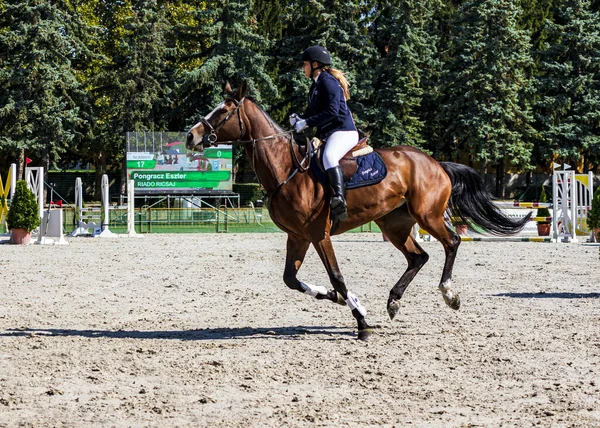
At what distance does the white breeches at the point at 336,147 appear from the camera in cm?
858

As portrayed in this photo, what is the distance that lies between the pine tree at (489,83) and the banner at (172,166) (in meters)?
16.4

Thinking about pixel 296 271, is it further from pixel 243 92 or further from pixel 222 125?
pixel 243 92

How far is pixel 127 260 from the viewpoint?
18.8 m

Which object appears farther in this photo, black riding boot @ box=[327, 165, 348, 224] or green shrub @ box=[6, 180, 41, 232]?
green shrub @ box=[6, 180, 41, 232]

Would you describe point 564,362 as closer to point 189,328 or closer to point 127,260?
point 189,328

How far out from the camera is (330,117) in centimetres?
850

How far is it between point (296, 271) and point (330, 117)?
155 cm

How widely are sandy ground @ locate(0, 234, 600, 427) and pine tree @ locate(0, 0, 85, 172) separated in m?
33.6

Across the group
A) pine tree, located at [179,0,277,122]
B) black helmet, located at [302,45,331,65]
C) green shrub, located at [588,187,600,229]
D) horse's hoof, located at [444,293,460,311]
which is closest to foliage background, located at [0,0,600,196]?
pine tree, located at [179,0,277,122]

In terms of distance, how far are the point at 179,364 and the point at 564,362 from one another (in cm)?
301

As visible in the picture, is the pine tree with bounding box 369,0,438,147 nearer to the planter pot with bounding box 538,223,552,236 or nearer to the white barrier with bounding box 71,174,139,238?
the white barrier with bounding box 71,174,139,238

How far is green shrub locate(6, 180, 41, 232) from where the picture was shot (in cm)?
2452

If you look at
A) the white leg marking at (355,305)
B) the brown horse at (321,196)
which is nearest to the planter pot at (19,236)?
the brown horse at (321,196)

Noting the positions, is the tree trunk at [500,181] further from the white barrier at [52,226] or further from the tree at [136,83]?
the white barrier at [52,226]
